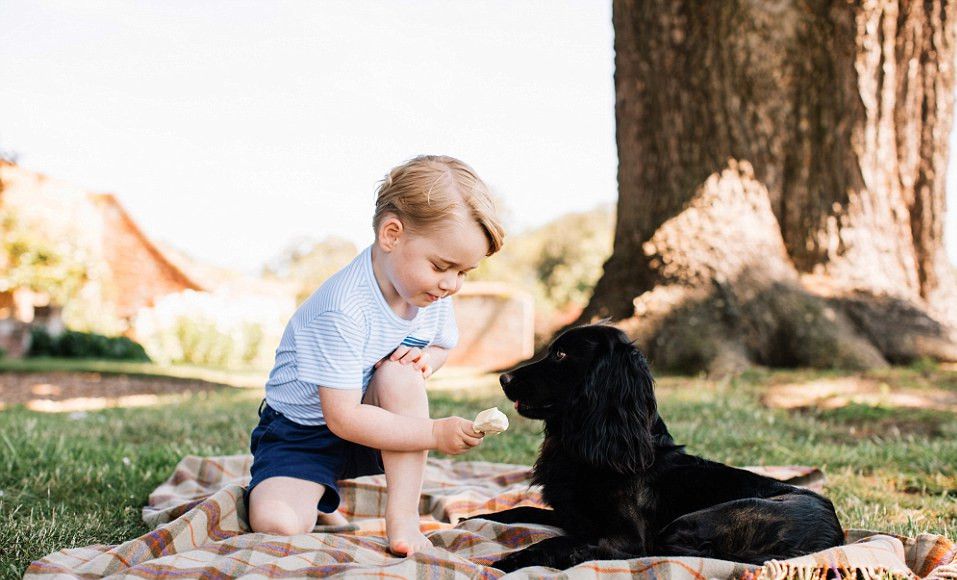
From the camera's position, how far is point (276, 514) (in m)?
2.60

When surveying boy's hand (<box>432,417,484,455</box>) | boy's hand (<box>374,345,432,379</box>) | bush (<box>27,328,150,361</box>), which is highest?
boy's hand (<box>374,345,432,379</box>)

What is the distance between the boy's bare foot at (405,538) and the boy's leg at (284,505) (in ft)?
1.05

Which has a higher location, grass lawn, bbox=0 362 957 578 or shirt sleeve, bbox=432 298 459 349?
shirt sleeve, bbox=432 298 459 349

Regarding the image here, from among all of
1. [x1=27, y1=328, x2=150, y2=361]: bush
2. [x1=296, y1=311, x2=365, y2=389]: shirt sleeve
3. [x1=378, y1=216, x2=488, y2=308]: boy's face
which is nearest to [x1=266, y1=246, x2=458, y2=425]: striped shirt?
[x1=296, y1=311, x2=365, y2=389]: shirt sleeve

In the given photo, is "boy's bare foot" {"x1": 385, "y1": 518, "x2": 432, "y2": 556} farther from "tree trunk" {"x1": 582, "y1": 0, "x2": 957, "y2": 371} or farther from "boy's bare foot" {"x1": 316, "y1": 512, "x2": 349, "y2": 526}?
"tree trunk" {"x1": 582, "y1": 0, "x2": 957, "y2": 371}

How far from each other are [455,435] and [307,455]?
0.71 metres

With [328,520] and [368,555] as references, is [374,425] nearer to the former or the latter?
[368,555]

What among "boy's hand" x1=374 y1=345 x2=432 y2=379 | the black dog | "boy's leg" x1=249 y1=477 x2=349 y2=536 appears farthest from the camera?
"boy's hand" x1=374 y1=345 x2=432 y2=379

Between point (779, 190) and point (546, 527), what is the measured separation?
545 cm

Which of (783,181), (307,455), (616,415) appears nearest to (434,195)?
(616,415)

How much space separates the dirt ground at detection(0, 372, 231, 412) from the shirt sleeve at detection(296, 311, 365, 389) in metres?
6.75

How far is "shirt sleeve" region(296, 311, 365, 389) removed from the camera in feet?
8.25

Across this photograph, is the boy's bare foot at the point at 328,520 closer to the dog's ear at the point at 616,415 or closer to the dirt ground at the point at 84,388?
the dog's ear at the point at 616,415

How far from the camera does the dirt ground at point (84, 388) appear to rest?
9267 millimetres
